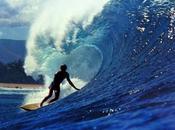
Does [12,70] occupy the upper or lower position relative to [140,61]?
upper

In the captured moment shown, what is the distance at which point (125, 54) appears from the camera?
21656 mm

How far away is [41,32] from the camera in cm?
3350

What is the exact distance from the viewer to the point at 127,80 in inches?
639

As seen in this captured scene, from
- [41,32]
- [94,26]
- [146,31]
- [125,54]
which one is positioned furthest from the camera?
[41,32]

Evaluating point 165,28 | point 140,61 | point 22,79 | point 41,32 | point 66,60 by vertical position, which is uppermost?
point 22,79

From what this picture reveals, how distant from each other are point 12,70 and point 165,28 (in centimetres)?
15682

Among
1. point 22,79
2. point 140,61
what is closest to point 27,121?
point 140,61

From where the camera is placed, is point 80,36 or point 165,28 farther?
point 80,36

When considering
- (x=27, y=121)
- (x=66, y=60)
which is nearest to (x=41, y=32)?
(x=66, y=60)

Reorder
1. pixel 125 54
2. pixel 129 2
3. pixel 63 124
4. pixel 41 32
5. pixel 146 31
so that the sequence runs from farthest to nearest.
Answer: pixel 41 32, pixel 129 2, pixel 146 31, pixel 125 54, pixel 63 124

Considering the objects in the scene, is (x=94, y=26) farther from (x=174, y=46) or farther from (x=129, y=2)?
(x=174, y=46)

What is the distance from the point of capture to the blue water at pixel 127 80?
11102mm

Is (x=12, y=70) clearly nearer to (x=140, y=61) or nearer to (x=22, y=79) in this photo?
(x=22, y=79)

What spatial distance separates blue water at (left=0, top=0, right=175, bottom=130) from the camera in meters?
11.1
